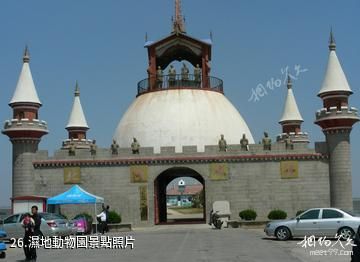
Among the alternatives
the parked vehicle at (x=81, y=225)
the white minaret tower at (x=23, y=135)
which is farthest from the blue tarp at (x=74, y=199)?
the white minaret tower at (x=23, y=135)

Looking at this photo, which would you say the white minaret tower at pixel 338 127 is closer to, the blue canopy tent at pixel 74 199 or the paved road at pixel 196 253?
the paved road at pixel 196 253

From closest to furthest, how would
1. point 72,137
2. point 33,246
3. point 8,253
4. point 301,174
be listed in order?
1. point 33,246
2. point 8,253
3. point 301,174
4. point 72,137

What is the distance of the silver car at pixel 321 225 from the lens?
22922 millimetres

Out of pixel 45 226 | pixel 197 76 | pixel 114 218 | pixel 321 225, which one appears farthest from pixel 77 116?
pixel 321 225

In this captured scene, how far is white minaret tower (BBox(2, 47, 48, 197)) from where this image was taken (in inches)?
1531

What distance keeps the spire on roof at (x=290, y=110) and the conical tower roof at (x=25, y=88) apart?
23.7m

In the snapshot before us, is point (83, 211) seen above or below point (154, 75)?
below

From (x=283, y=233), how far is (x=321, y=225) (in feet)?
5.60

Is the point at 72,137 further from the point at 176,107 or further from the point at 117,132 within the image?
the point at 176,107

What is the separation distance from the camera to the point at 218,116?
139 feet

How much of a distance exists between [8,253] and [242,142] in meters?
20.5

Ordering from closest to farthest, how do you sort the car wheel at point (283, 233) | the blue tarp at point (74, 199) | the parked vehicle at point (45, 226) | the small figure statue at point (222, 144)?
the car wheel at point (283, 233), the parked vehicle at point (45, 226), the blue tarp at point (74, 199), the small figure statue at point (222, 144)

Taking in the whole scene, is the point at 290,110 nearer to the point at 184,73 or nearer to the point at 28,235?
the point at 184,73

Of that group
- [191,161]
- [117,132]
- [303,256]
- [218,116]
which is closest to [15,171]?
[117,132]
